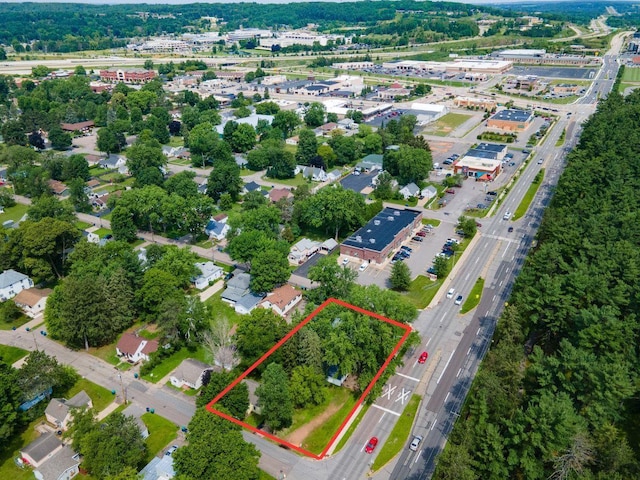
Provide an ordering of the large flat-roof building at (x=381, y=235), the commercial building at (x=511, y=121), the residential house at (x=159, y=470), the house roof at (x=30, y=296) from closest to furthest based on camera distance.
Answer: the residential house at (x=159, y=470) < the house roof at (x=30, y=296) < the large flat-roof building at (x=381, y=235) < the commercial building at (x=511, y=121)

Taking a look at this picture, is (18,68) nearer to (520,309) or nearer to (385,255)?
(385,255)

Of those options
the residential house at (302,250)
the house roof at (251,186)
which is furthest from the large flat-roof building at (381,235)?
the house roof at (251,186)

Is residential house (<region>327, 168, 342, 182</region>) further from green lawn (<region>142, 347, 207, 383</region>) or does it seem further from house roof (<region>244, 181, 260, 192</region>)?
green lawn (<region>142, 347, 207, 383</region>)

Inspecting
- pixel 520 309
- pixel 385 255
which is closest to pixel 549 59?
pixel 385 255

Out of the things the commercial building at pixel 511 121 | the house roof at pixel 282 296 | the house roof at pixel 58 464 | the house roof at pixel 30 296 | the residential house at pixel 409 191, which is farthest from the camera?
the commercial building at pixel 511 121

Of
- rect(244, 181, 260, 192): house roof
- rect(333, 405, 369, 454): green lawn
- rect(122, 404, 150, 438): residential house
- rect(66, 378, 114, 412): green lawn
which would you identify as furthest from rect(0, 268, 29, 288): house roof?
rect(333, 405, 369, 454): green lawn

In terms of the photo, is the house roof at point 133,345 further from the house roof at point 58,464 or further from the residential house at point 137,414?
the house roof at point 58,464
